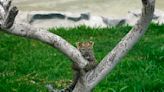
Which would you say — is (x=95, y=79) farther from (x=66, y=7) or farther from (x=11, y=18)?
(x=66, y=7)

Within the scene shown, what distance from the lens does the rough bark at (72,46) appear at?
323 centimetres

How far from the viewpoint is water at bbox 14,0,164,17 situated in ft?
29.5

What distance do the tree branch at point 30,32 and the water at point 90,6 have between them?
5.39m

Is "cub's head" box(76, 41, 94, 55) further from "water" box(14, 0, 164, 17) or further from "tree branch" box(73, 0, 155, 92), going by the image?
"water" box(14, 0, 164, 17)

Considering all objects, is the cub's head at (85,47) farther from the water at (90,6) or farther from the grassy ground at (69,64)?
the water at (90,6)

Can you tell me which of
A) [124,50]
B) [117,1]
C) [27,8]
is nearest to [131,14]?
[117,1]

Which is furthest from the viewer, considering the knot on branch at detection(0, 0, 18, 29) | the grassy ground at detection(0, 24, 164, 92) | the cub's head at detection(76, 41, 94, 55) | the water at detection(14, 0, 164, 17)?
the water at detection(14, 0, 164, 17)

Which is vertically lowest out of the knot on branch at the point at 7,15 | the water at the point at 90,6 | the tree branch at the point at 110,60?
the water at the point at 90,6

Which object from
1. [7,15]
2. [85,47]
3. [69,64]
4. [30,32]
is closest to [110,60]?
[85,47]

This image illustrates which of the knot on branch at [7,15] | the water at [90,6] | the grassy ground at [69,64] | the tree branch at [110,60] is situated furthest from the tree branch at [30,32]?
the water at [90,6]

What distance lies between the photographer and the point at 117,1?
9453 millimetres

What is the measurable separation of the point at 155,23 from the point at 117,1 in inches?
73.7

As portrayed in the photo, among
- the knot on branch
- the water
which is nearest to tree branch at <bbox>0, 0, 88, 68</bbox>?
the knot on branch

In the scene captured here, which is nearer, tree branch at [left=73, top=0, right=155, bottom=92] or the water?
tree branch at [left=73, top=0, right=155, bottom=92]
